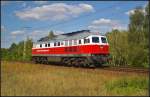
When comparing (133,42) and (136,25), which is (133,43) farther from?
(136,25)

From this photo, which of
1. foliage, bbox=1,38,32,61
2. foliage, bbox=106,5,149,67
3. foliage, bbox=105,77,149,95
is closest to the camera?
foliage, bbox=105,77,149,95

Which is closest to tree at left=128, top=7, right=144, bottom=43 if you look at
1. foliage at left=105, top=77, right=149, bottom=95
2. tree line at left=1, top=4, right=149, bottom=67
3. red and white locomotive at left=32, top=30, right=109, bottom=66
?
tree line at left=1, top=4, right=149, bottom=67

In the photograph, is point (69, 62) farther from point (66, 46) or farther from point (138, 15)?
point (138, 15)

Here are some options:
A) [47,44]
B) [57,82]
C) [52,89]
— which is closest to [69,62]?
[47,44]

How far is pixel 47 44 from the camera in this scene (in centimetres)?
3906

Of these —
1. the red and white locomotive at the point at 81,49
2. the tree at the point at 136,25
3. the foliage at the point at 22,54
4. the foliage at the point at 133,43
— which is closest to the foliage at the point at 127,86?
the red and white locomotive at the point at 81,49

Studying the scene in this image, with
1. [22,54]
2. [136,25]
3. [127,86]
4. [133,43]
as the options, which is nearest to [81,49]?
[127,86]

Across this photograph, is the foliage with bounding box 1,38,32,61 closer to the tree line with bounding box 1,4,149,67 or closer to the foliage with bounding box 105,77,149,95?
the tree line with bounding box 1,4,149,67

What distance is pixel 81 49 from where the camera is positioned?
98.4ft

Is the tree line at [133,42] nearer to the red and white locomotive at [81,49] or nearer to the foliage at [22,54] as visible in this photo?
the foliage at [22,54]

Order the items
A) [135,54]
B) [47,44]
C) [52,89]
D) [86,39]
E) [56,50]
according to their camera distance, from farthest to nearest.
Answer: [135,54] → [47,44] → [56,50] → [86,39] → [52,89]

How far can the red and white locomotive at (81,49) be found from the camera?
29109mm

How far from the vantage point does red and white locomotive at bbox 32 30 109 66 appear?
29.1 meters

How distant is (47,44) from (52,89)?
80.5ft
